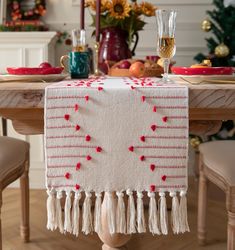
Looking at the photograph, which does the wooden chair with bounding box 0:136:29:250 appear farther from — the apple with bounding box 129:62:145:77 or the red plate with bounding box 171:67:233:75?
the red plate with bounding box 171:67:233:75

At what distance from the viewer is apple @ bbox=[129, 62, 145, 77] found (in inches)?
58.3

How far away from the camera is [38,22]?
278cm

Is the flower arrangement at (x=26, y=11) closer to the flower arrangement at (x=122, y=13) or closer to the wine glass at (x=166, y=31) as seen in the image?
the flower arrangement at (x=122, y=13)

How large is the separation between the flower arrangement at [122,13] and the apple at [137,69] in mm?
430

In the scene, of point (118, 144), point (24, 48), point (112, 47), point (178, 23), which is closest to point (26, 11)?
point (24, 48)

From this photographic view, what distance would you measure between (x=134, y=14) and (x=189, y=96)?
1015mm

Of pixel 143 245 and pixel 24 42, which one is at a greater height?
pixel 24 42

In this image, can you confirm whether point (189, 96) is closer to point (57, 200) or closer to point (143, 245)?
point (57, 200)

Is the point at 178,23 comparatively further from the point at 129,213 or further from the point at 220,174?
the point at 129,213

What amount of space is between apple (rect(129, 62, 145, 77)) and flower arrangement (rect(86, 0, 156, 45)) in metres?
0.43

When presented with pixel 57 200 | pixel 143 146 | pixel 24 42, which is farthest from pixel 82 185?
pixel 24 42

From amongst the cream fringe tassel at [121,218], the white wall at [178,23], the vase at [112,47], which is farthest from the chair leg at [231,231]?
the white wall at [178,23]

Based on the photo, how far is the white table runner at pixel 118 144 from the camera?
38.8 inches

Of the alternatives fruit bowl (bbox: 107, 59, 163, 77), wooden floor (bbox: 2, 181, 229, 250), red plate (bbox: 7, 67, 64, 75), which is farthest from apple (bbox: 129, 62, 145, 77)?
wooden floor (bbox: 2, 181, 229, 250)
